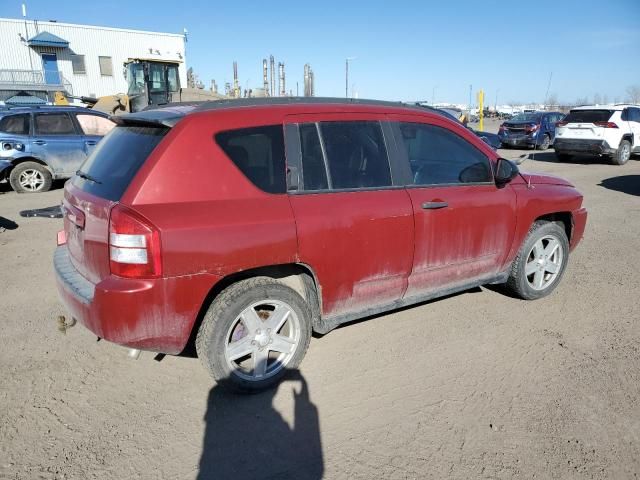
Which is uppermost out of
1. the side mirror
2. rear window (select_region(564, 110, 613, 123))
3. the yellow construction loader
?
the yellow construction loader

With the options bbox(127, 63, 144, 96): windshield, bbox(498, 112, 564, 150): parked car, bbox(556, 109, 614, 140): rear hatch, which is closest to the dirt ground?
bbox(556, 109, 614, 140): rear hatch

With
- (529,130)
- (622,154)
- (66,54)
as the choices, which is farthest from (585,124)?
(66,54)

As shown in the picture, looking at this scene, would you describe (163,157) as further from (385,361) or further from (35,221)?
(35,221)

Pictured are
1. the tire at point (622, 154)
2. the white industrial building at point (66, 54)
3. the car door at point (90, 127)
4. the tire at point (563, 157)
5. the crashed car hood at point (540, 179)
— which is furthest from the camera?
the white industrial building at point (66, 54)

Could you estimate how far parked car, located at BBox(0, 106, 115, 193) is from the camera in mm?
9461

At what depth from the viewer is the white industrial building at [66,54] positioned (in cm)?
3216

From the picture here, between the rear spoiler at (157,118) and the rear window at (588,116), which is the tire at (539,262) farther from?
the rear window at (588,116)

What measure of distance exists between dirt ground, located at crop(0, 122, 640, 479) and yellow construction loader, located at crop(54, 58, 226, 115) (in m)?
14.1

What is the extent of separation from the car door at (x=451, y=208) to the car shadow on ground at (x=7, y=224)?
6.29 m

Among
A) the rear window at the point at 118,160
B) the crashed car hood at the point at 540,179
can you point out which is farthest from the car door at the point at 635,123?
the rear window at the point at 118,160

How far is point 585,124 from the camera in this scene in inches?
562

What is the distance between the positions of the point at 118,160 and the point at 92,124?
8319mm

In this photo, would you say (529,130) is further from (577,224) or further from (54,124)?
(54,124)

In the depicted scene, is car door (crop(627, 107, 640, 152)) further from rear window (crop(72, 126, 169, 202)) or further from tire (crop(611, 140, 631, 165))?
rear window (crop(72, 126, 169, 202))
